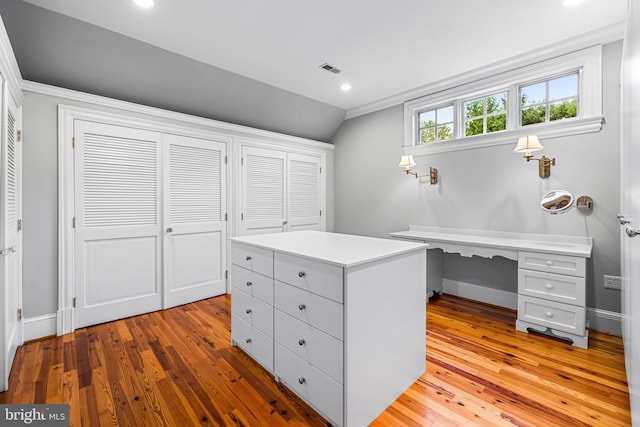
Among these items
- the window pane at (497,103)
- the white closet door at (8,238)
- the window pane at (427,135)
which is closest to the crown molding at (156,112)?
the white closet door at (8,238)

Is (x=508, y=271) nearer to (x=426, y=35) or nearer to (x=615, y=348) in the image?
(x=615, y=348)

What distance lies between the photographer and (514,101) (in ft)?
10.3

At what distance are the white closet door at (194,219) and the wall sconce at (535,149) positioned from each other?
3300 millimetres

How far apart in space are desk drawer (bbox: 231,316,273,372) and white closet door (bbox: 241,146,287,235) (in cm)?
180

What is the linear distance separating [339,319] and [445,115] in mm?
3294

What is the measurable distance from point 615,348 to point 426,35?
3.02 m

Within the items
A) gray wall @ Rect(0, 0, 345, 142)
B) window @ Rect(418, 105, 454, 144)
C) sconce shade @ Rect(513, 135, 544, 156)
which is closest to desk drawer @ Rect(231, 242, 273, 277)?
gray wall @ Rect(0, 0, 345, 142)

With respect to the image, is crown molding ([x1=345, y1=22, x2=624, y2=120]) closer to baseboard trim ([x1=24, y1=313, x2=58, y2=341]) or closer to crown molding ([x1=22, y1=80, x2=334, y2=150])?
crown molding ([x1=22, y1=80, x2=334, y2=150])

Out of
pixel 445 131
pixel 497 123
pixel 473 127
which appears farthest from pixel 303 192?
pixel 497 123

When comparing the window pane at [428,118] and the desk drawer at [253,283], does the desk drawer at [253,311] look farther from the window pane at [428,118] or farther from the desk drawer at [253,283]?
the window pane at [428,118]

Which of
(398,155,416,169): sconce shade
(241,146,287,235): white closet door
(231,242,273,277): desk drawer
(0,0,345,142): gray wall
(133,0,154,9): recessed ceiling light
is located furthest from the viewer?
(241,146,287,235): white closet door

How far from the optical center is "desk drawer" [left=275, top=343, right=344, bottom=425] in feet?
4.89

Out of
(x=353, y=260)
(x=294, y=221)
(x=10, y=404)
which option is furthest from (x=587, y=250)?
(x=10, y=404)

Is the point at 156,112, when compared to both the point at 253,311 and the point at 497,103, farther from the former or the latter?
the point at 497,103
